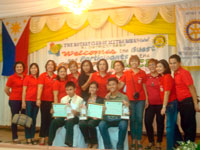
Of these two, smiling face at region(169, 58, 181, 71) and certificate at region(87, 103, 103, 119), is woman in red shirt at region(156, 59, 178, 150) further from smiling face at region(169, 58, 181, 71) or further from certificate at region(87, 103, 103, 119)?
certificate at region(87, 103, 103, 119)

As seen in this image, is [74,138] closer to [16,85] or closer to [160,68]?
[16,85]

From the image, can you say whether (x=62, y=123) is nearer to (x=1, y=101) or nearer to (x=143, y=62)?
(x=143, y=62)

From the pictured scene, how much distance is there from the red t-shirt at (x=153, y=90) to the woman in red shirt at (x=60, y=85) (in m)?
1.46

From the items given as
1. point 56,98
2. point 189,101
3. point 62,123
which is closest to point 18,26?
point 56,98

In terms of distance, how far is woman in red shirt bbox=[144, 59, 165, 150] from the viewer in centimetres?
371

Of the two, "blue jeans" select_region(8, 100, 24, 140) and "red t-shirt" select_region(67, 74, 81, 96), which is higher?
"red t-shirt" select_region(67, 74, 81, 96)

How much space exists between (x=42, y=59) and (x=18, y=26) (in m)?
0.92

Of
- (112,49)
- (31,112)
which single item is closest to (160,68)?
(112,49)

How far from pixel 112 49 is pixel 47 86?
1.48m

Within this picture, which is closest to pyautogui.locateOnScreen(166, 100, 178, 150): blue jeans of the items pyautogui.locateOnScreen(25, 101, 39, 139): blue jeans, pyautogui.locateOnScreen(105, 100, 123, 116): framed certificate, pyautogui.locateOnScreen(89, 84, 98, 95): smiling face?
pyautogui.locateOnScreen(105, 100, 123, 116): framed certificate

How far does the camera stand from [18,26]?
5320mm

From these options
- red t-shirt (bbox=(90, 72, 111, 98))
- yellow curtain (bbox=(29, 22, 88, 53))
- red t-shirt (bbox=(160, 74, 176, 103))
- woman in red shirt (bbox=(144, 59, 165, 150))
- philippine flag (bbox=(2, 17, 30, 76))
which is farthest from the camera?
philippine flag (bbox=(2, 17, 30, 76))

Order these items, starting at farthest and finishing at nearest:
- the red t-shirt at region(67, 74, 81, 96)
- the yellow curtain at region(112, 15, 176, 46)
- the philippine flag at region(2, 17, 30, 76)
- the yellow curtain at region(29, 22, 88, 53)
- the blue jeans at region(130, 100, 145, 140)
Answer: the philippine flag at region(2, 17, 30, 76) → the yellow curtain at region(29, 22, 88, 53) → the yellow curtain at region(112, 15, 176, 46) → the red t-shirt at region(67, 74, 81, 96) → the blue jeans at region(130, 100, 145, 140)

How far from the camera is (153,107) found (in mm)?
3785
